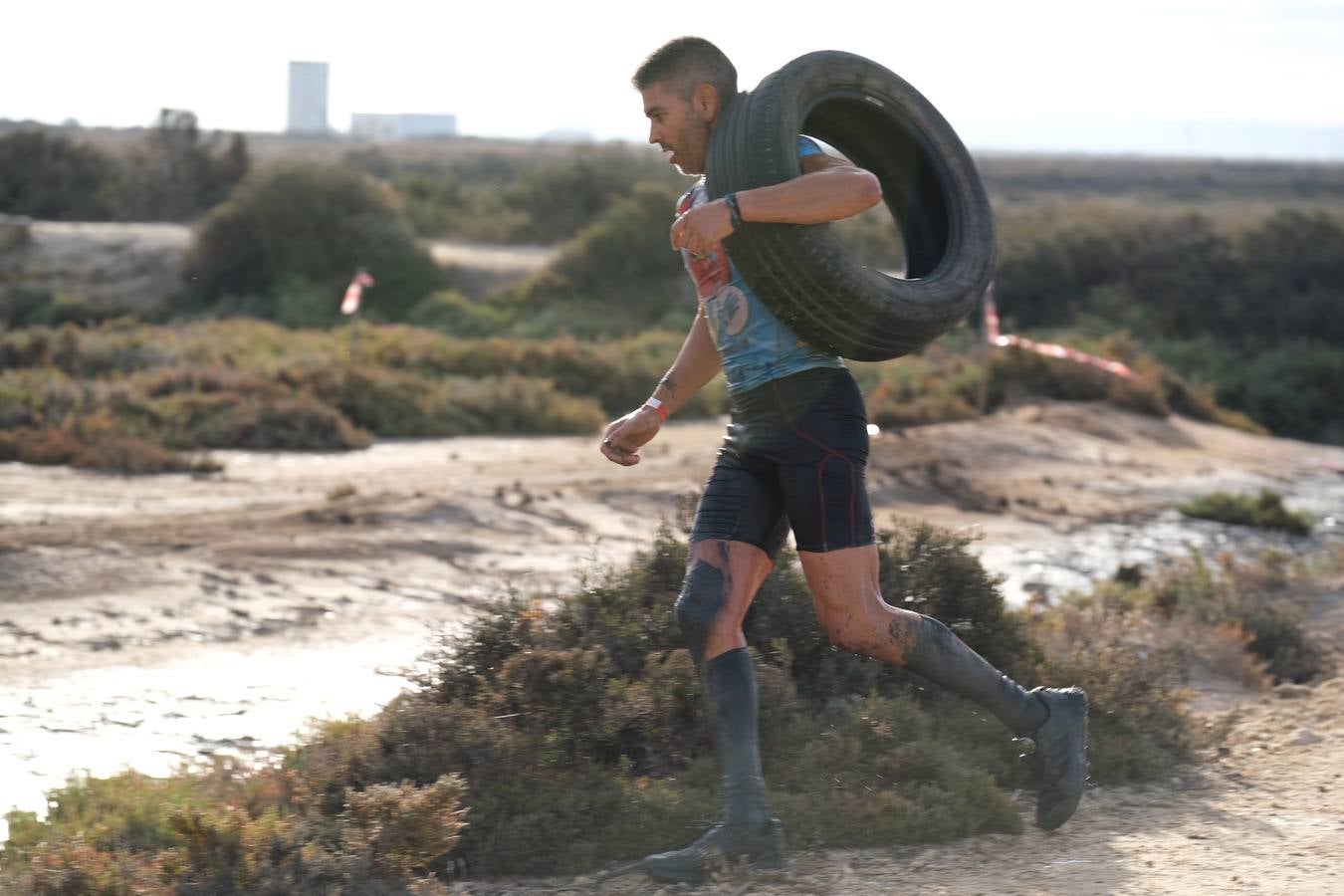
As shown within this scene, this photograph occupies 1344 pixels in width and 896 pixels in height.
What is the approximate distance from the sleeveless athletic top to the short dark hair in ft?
0.93

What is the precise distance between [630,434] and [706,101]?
922 mm

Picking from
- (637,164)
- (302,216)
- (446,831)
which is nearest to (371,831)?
(446,831)

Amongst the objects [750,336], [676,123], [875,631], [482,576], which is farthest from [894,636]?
[482,576]

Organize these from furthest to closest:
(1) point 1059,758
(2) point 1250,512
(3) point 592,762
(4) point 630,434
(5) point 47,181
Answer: (5) point 47,181 < (2) point 1250,512 < (3) point 592,762 < (1) point 1059,758 < (4) point 630,434

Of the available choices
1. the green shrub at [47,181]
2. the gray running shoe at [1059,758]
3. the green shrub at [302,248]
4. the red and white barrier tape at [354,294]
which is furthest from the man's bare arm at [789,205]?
the green shrub at [47,181]

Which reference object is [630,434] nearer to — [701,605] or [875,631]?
[701,605]

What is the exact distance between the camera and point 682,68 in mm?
4113

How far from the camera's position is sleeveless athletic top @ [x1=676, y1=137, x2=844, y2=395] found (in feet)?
13.6

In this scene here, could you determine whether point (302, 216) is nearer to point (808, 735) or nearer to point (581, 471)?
point (581, 471)

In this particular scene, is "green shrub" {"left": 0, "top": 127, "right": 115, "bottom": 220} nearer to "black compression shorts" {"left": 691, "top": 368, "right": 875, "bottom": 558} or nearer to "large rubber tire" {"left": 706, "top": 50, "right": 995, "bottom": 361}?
"large rubber tire" {"left": 706, "top": 50, "right": 995, "bottom": 361}

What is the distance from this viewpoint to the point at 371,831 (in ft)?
13.2

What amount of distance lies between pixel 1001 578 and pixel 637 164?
3987 centimetres

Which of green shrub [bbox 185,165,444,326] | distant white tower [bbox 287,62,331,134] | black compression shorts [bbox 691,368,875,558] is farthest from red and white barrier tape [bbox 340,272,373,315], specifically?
distant white tower [bbox 287,62,331,134]

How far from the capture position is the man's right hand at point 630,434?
437cm
